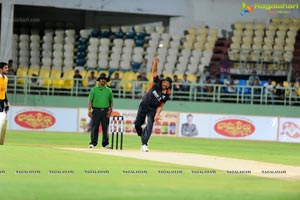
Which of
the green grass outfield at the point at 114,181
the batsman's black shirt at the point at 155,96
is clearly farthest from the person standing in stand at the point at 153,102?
the green grass outfield at the point at 114,181

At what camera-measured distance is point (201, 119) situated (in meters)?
Result: 36.4

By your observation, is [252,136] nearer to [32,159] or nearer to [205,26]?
[205,26]

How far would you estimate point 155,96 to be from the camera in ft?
71.1

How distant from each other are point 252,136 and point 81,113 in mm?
7208

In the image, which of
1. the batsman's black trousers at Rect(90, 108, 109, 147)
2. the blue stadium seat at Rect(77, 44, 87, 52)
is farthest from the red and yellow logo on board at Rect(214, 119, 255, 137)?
the batsman's black trousers at Rect(90, 108, 109, 147)

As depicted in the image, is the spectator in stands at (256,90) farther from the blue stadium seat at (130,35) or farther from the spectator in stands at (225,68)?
the blue stadium seat at (130,35)

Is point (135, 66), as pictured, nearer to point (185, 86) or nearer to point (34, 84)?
point (185, 86)

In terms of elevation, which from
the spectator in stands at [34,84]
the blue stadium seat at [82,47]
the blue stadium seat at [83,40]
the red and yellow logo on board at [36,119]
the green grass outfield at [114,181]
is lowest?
the red and yellow logo on board at [36,119]

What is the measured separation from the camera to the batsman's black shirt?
70.7 feet

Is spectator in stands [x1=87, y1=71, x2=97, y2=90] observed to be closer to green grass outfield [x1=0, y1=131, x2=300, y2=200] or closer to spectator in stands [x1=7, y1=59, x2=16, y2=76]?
spectator in stands [x1=7, y1=59, x2=16, y2=76]

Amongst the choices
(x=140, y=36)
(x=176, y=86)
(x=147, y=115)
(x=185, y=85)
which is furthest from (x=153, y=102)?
(x=140, y=36)

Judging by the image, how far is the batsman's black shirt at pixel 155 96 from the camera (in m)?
21.6

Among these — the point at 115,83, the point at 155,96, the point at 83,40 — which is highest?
the point at 83,40

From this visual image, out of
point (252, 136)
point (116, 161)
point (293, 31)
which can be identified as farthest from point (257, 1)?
point (116, 161)
